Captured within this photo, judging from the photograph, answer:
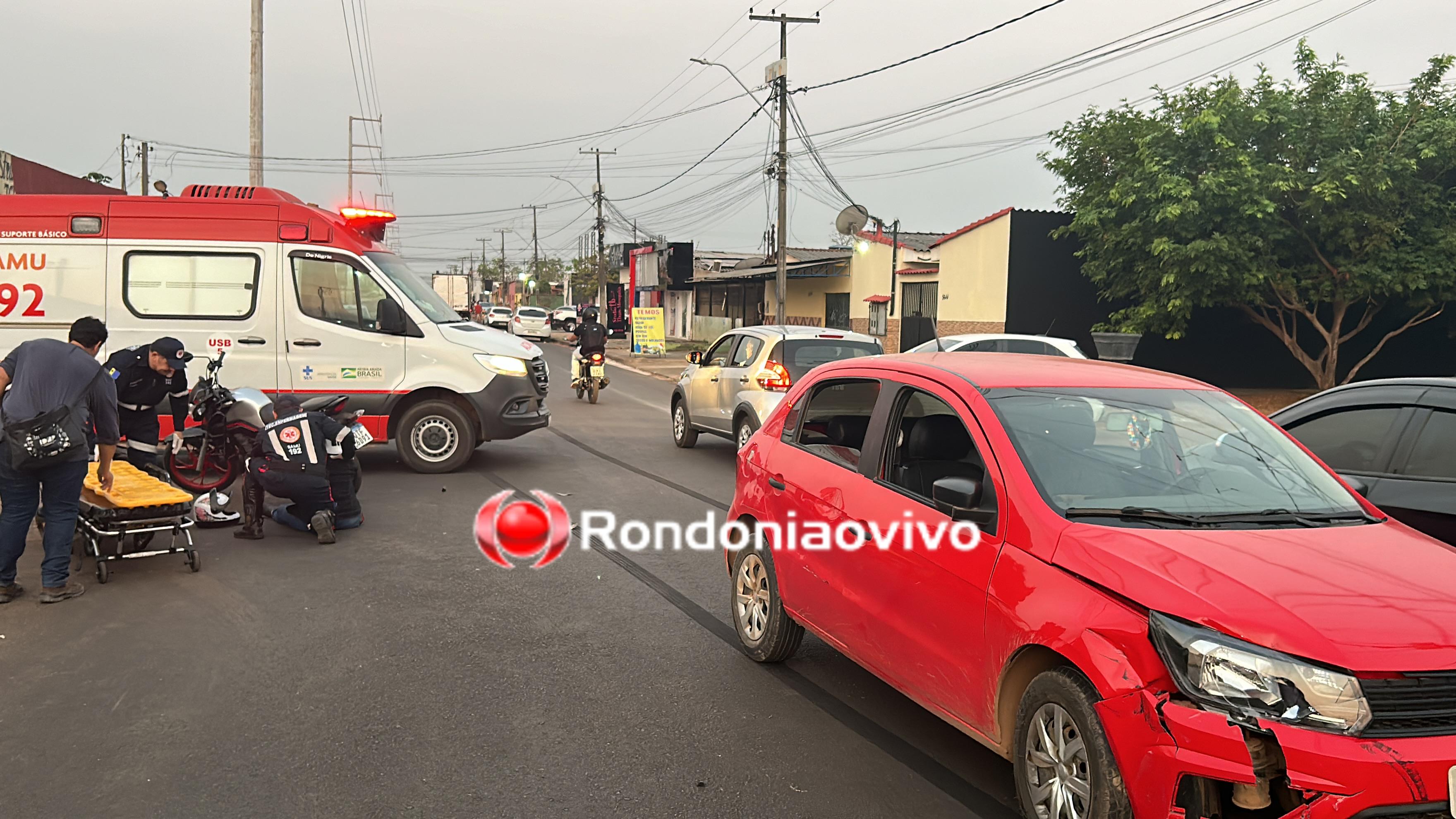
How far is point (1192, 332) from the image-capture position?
27.6 m

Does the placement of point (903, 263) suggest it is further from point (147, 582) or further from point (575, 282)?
point (575, 282)

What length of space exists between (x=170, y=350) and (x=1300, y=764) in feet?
27.3

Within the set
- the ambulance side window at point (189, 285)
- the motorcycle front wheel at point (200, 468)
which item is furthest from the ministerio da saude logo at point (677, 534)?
the ambulance side window at point (189, 285)

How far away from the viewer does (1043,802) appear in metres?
3.47

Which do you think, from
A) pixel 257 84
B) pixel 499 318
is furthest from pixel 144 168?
pixel 257 84

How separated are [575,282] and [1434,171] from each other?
7972 centimetres

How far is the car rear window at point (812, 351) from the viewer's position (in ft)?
39.1

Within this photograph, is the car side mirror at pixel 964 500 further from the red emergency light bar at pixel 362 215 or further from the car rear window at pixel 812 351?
the red emergency light bar at pixel 362 215

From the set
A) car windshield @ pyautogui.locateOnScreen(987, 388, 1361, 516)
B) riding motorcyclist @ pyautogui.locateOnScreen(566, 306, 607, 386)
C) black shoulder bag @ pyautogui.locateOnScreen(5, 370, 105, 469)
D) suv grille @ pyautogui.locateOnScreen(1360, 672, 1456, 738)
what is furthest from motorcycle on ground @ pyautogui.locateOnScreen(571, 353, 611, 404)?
suv grille @ pyautogui.locateOnScreen(1360, 672, 1456, 738)

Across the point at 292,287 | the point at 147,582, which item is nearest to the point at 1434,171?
the point at 292,287

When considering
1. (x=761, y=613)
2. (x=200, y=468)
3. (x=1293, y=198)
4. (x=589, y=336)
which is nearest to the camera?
(x=761, y=613)

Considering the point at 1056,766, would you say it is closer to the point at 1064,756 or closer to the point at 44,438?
the point at 1064,756

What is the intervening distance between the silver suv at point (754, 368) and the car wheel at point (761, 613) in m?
5.57

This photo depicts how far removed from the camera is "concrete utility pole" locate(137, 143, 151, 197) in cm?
5172
